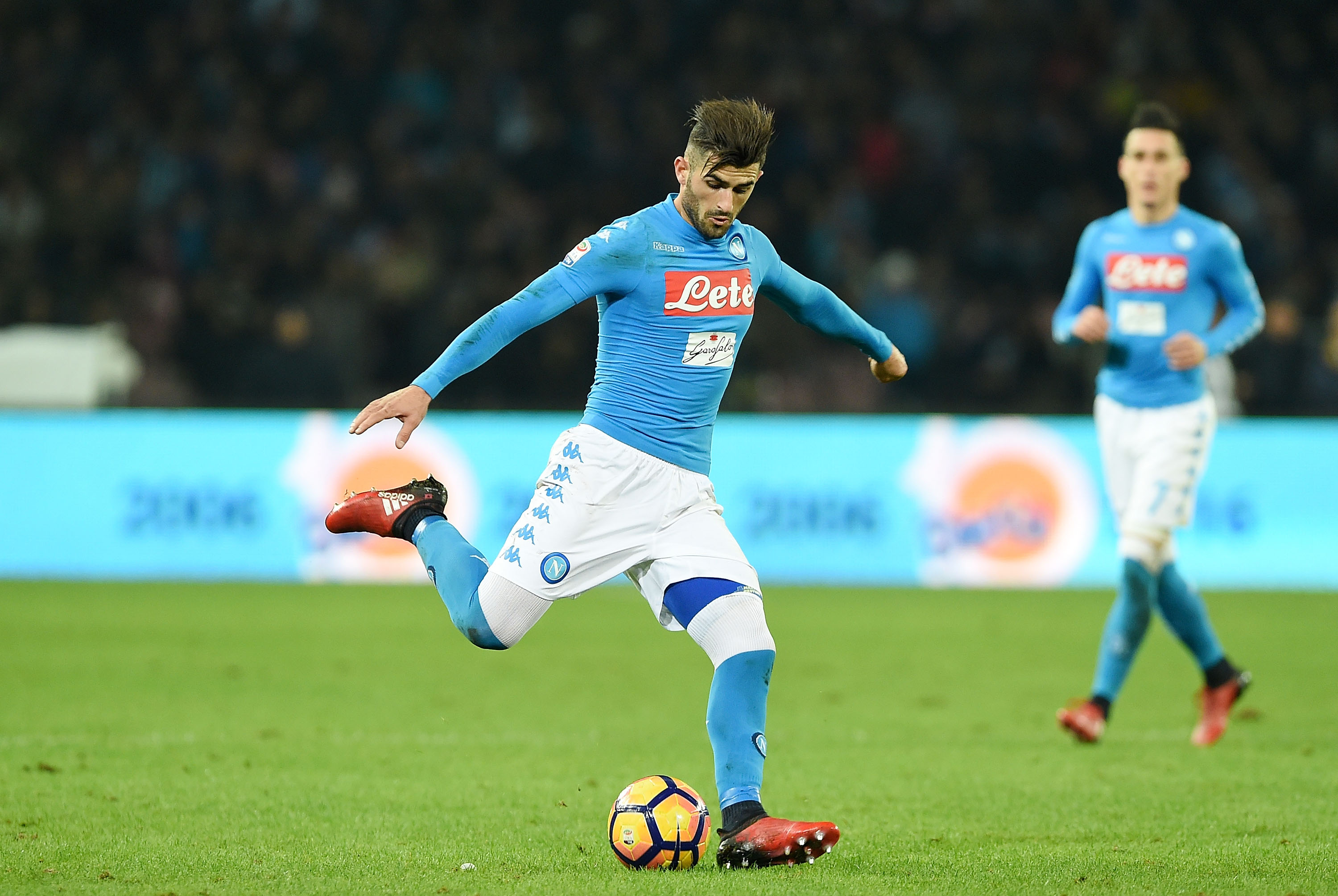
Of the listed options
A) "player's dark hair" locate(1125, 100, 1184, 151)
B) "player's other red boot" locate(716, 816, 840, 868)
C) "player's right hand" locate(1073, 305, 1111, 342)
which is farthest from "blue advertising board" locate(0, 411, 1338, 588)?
"player's other red boot" locate(716, 816, 840, 868)

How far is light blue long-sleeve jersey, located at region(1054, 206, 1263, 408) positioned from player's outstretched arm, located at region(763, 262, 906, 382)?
7.11ft

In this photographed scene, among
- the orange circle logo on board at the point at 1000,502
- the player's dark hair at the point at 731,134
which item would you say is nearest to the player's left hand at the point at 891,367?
the player's dark hair at the point at 731,134

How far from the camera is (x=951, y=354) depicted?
1568cm

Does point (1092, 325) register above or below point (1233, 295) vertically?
below

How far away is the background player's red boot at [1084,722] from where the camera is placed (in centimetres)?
671

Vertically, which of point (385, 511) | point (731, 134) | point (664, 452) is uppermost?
point (731, 134)

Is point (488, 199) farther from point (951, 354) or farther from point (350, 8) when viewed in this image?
point (951, 354)

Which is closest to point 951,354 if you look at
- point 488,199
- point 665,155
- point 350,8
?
point 665,155

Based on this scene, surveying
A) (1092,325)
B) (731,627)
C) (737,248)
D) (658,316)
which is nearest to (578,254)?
(658,316)

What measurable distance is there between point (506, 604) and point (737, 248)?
120 cm

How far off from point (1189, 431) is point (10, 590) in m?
8.41

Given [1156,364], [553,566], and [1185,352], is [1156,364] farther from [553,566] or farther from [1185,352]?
[553,566]

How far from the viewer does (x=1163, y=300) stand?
7184 mm

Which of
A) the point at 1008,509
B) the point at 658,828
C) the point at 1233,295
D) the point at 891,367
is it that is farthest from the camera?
the point at 1008,509
